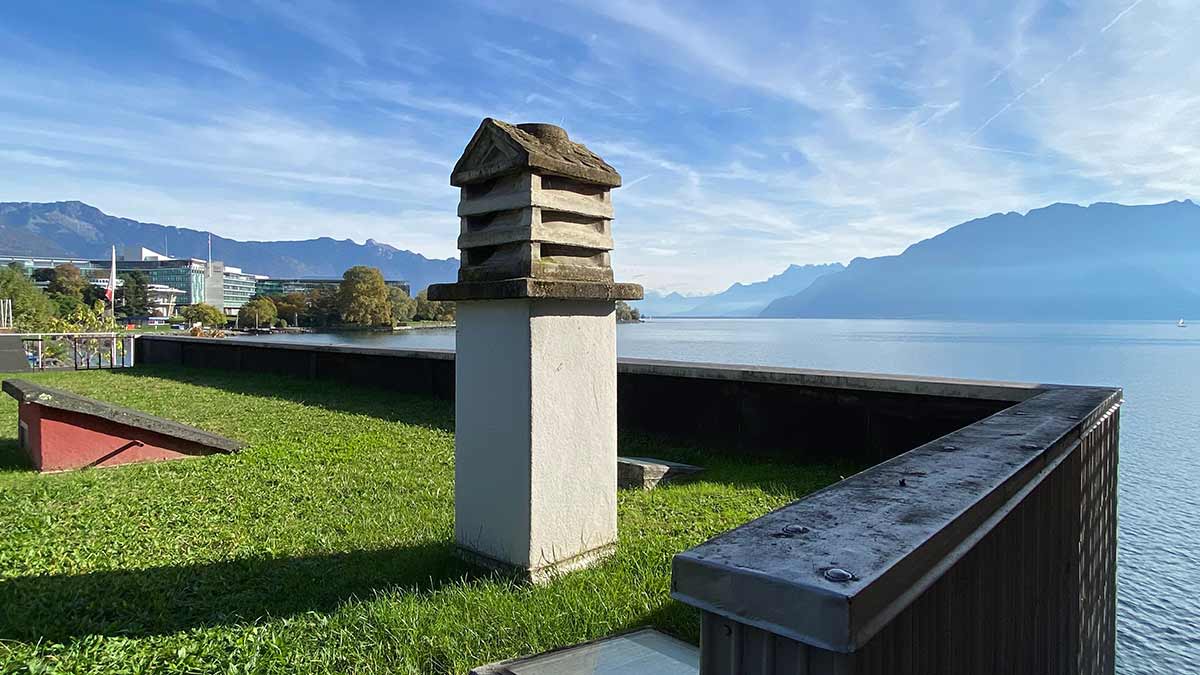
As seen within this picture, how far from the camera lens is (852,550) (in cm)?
97

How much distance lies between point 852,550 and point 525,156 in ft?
7.52

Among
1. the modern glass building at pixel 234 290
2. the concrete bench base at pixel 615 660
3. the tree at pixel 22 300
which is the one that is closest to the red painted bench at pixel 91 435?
the concrete bench base at pixel 615 660

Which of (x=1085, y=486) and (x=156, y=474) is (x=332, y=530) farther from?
(x=1085, y=486)

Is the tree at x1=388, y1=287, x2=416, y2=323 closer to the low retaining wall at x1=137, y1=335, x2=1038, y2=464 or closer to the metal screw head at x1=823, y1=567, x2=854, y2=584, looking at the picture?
the low retaining wall at x1=137, y1=335, x2=1038, y2=464

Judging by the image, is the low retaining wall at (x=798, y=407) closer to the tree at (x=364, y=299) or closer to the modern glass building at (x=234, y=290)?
the tree at (x=364, y=299)

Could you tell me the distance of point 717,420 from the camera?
20.7 ft

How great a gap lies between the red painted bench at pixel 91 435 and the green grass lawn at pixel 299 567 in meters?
0.22

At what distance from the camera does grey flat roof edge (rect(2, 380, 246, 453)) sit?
5230 millimetres

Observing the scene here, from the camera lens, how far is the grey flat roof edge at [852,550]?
83 cm

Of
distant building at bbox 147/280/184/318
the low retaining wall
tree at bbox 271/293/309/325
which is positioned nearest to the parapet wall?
the low retaining wall

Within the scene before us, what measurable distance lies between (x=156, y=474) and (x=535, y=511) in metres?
3.83

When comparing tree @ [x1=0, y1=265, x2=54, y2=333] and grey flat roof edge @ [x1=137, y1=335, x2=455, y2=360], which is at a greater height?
tree @ [x1=0, y1=265, x2=54, y2=333]

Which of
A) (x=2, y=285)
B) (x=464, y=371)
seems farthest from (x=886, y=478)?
(x=2, y=285)

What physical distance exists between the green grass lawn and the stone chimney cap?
5.78 feet
